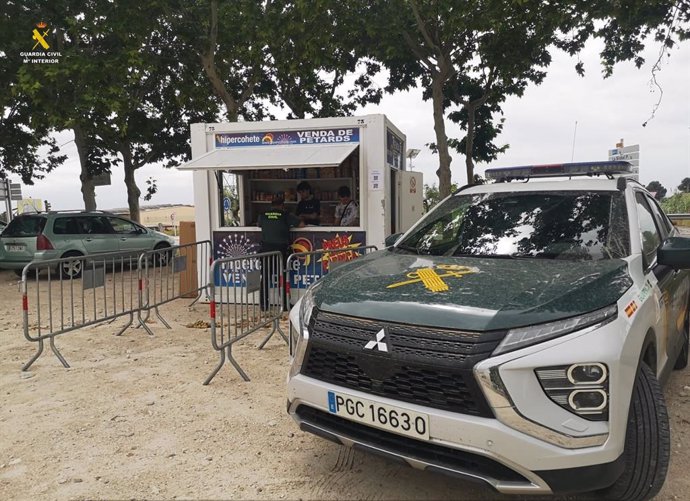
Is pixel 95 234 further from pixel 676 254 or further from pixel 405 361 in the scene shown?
pixel 676 254

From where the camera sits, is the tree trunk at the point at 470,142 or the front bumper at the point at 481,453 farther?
the tree trunk at the point at 470,142

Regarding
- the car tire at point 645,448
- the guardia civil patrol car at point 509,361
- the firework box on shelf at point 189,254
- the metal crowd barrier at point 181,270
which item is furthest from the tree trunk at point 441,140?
the car tire at point 645,448

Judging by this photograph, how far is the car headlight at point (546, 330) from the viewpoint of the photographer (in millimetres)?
2143

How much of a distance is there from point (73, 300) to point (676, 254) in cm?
824

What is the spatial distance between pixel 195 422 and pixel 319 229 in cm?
460

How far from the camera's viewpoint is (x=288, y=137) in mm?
8062

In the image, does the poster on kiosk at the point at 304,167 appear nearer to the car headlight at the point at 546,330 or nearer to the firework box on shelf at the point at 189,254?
the firework box on shelf at the point at 189,254

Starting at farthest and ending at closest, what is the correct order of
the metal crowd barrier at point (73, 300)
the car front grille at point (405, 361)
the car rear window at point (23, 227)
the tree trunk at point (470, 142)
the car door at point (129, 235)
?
the tree trunk at point (470, 142) → the car door at point (129, 235) → the car rear window at point (23, 227) → the metal crowd barrier at point (73, 300) → the car front grille at point (405, 361)

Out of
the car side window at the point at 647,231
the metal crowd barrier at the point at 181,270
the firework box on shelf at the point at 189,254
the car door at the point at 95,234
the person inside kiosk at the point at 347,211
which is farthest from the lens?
the car door at the point at 95,234

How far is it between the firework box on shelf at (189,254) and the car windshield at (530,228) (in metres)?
5.25

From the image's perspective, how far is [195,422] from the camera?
379 cm

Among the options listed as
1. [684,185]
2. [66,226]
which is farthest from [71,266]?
[684,185]

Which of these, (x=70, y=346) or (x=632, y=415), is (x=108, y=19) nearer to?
(x=70, y=346)

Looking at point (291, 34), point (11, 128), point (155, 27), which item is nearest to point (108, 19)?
point (155, 27)
